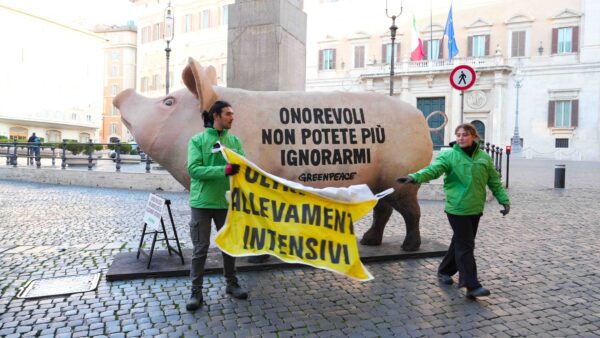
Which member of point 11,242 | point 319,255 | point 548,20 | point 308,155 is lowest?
point 11,242

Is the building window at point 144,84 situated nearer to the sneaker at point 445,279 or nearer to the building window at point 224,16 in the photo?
the building window at point 224,16

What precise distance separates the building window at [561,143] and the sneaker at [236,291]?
3364cm

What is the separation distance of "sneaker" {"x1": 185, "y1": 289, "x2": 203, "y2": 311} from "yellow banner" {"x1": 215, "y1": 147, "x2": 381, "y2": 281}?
0.45 meters

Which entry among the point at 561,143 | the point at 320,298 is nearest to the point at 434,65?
the point at 561,143

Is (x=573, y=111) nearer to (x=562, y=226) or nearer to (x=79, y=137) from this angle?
(x=562, y=226)

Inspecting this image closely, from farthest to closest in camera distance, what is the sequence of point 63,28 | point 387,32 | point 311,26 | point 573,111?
point 63,28
point 311,26
point 387,32
point 573,111

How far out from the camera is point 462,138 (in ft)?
12.9

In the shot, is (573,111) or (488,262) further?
(573,111)

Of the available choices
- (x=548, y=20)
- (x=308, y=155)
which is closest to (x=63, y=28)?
(x=548, y=20)

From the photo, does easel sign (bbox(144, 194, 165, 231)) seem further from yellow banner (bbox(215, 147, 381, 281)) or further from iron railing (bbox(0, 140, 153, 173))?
iron railing (bbox(0, 140, 153, 173))

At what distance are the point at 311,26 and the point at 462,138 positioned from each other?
127ft

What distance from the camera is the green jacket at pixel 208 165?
3598 mm

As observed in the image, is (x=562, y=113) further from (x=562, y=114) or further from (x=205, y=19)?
(x=205, y=19)

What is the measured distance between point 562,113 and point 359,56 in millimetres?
16056
